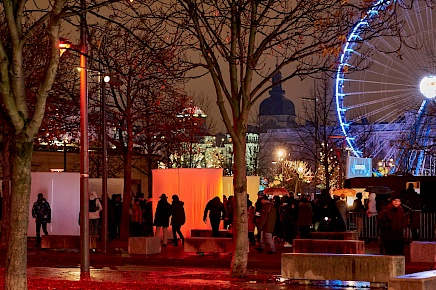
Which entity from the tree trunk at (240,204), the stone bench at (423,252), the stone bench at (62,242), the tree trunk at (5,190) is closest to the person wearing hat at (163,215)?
the stone bench at (62,242)

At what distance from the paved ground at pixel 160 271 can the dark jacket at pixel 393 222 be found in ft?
2.82

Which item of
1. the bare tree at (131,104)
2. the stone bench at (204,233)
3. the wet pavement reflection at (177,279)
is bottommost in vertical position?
the wet pavement reflection at (177,279)

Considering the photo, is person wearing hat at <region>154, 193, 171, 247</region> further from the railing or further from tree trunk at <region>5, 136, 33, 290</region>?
tree trunk at <region>5, 136, 33, 290</region>

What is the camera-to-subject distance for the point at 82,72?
2102 centimetres

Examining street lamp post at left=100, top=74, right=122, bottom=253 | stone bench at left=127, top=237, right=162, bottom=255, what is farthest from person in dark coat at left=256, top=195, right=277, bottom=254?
street lamp post at left=100, top=74, right=122, bottom=253

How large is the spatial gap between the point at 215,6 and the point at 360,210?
17078 millimetres

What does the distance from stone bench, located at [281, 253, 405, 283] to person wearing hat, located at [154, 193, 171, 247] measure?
1242 centimetres

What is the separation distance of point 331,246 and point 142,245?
6676 mm

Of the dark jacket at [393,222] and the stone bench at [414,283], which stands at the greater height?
the dark jacket at [393,222]

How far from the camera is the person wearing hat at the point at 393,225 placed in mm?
20906

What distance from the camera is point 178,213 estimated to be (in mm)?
29844

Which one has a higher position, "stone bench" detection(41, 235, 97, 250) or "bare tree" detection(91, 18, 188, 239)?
"bare tree" detection(91, 18, 188, 239)

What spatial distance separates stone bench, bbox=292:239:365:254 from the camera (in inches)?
862

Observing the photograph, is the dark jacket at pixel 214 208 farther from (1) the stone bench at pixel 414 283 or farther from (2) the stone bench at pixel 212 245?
(1) the stone bench at pixel 414 283
